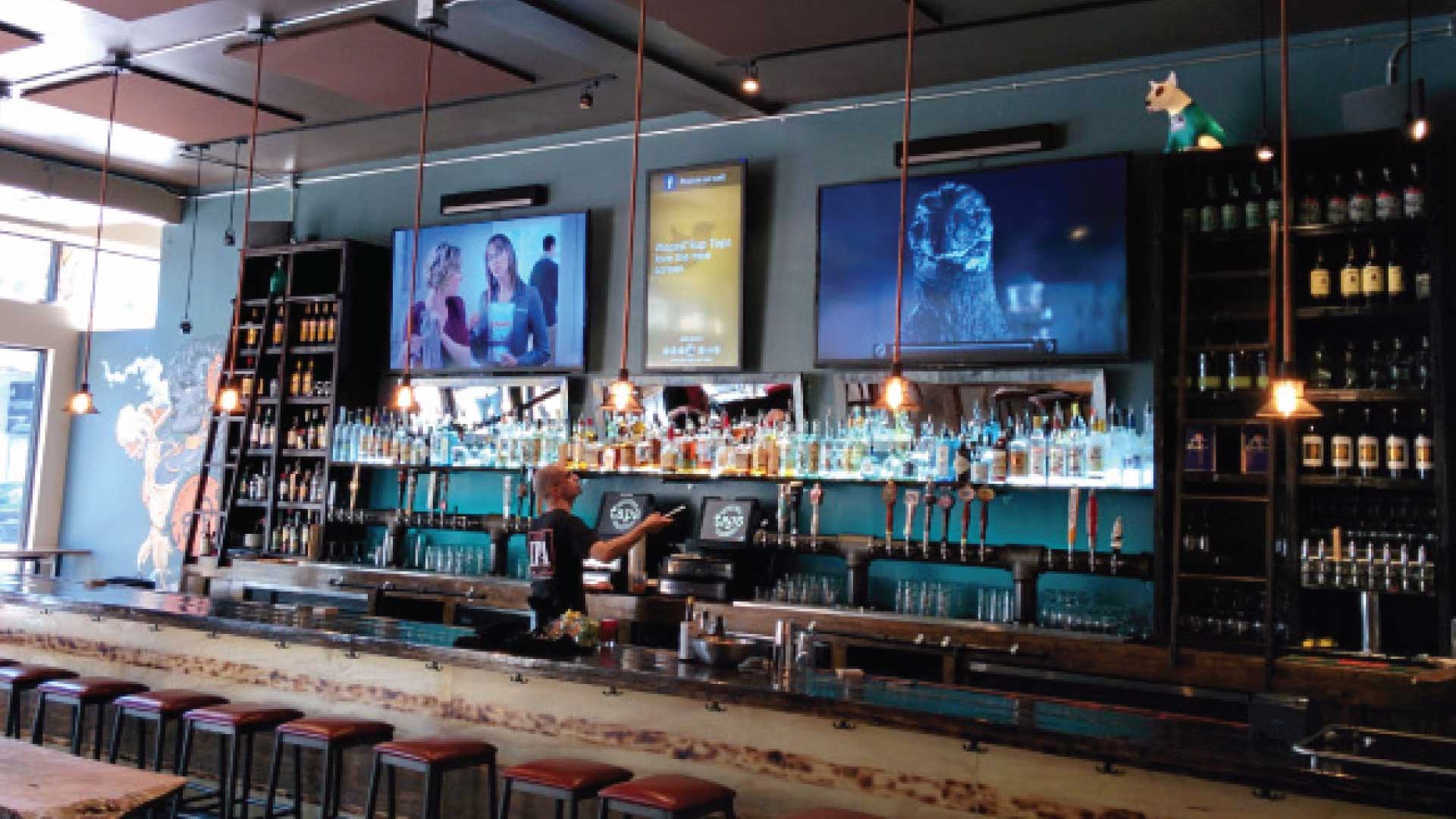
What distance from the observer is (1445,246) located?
221 inches

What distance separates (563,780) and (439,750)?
586 millimetres

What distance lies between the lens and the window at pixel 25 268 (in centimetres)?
1176

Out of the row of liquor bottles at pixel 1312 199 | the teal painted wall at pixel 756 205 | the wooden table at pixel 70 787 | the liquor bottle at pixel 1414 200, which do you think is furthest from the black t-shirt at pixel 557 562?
the liquor bottle at pixel 1414 200

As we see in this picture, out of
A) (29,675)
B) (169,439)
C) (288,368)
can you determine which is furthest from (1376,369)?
(169,439)

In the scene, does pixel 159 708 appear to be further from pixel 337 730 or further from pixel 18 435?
pixel 18 435

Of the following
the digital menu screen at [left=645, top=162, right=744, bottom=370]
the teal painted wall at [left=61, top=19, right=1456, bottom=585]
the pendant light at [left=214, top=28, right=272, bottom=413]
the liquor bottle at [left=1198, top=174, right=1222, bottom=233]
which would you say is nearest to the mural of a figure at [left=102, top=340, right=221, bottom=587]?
the teal painted wall at [left=61, top=19, right=1456, bottom=585]

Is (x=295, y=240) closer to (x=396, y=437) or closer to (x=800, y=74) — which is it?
(x=396, y=437)

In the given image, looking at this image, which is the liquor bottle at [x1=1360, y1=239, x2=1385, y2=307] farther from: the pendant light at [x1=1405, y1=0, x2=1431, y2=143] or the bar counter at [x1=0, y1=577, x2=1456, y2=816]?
the bar counter at [x1=0, y1=577, x2=1456, y2=816]

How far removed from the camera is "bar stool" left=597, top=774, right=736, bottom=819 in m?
3.77

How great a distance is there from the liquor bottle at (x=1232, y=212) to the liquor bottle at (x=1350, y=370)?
2.54 feet

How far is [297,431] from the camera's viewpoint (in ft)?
31.6

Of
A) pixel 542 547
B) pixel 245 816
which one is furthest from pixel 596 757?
pixel 245 816

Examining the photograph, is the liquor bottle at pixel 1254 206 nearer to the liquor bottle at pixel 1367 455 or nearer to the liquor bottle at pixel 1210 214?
the liquor bottle at pixel 1210 214

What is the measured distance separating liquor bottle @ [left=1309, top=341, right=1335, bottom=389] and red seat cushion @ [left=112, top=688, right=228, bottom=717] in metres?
5.17
